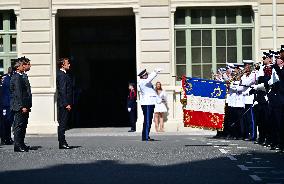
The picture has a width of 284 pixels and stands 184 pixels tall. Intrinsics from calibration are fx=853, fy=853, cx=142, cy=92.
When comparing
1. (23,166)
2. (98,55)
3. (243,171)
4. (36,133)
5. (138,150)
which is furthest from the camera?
(98,55)

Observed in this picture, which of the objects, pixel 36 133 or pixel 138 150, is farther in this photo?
pixel 36 133

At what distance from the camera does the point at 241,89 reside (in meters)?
20.8

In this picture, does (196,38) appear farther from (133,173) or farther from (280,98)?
(133,173)

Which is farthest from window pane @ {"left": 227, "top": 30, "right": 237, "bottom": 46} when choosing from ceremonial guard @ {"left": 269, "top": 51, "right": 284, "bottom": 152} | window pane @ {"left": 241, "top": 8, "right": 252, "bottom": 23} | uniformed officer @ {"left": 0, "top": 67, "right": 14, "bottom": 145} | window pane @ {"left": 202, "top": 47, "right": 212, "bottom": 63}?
ceremonial guard @ {"left": 269, "top": 51, "right": 284, "bottom": 152}

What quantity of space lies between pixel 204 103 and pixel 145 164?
508 cm

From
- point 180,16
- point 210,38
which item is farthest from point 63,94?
point 210,38

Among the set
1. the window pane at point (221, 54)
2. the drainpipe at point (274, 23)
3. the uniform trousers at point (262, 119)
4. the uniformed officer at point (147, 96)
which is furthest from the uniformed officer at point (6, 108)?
the drainpipe at point (274, 23)

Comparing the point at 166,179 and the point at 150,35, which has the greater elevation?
the point at 150,35

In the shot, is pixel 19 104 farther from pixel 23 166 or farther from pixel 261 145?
pixel 261 145

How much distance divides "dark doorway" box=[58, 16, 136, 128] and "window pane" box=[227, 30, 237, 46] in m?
6.09

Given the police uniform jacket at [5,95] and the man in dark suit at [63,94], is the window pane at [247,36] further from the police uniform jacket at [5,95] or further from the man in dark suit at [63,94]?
the man in dark suit at [63,94]

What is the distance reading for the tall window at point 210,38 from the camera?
27.6 meters

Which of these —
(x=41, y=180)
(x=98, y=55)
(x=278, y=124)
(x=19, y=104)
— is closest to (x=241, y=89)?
(x=278, y=124)

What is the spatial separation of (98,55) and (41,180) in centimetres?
2367
